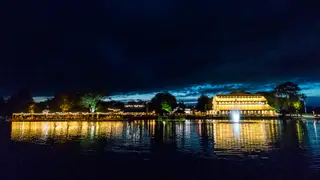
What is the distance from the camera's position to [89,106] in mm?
116562

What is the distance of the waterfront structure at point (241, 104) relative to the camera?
141375mm

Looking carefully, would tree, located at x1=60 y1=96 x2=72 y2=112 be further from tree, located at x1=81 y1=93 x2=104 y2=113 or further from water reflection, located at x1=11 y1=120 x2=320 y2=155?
water reflection, located at x1=11 y1=120 x2=320 y2=155

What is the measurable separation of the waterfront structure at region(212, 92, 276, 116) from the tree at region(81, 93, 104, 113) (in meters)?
62.0

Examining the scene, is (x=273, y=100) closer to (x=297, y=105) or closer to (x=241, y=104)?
(x=297, y=105)

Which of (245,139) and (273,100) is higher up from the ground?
(273,100)

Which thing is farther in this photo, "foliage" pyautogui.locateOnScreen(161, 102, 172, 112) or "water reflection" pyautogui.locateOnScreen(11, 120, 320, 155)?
"foliage" pyautogui.locateOnScreen(161, 102, 172, 112)

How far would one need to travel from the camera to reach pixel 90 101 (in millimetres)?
115188

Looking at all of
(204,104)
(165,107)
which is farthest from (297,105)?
(165,107)

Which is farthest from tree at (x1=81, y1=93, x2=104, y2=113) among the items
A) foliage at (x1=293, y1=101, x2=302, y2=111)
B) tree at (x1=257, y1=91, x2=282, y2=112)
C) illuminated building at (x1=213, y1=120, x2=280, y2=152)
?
foliage at (x1=293, y1=101, x2=302, y2=111)

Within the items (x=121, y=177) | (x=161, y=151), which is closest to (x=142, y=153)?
(x=161, y=151)

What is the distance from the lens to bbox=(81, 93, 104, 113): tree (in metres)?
115

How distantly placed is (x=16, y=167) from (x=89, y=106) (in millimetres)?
102815

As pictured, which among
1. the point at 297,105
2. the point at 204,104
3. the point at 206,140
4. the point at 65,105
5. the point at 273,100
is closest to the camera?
the point at 206,140

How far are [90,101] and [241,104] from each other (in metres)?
79.5
